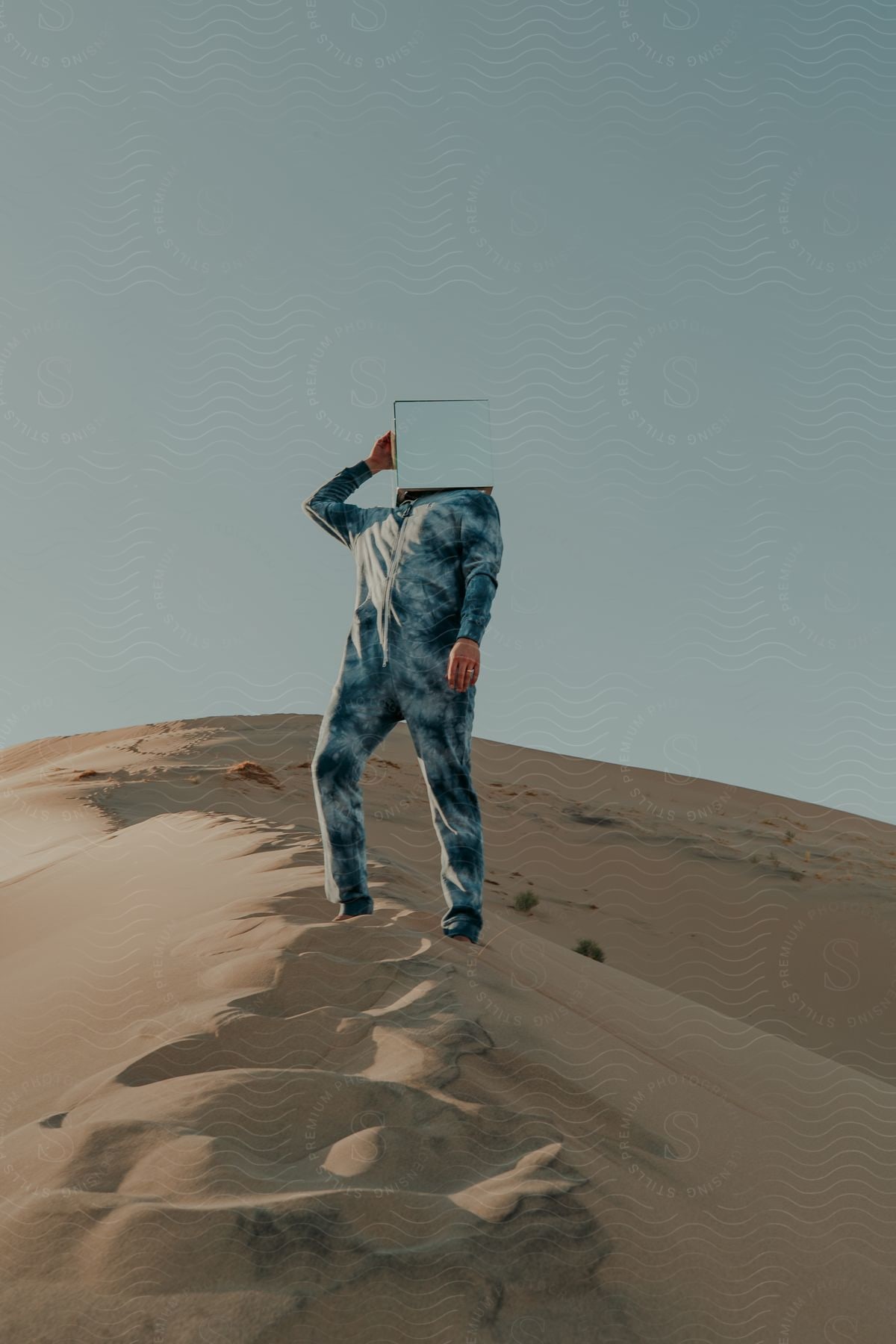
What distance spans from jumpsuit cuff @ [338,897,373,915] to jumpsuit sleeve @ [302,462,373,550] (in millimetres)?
1452

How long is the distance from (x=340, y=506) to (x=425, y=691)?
1044 mm

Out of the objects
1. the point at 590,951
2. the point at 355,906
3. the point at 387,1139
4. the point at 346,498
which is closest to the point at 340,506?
the point at 346,498

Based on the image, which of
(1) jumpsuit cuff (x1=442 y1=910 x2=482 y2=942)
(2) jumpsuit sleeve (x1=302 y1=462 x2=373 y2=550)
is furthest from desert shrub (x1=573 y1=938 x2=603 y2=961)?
(2) jumpsuit sleeve (x1=302 y1=462 x2=373 y2=550)

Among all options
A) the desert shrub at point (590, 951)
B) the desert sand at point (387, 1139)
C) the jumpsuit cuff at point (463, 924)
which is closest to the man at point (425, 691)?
the jumpsuit cuff at point (463, 924)

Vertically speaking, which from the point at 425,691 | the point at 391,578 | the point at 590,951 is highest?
the point at 391,578

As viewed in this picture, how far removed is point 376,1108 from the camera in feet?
8.57

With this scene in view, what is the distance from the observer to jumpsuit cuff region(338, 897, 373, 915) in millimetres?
4078

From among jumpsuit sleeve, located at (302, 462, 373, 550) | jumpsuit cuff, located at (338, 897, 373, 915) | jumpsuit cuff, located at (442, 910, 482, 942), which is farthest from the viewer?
jumpsuit sleeve, located at (302, 462, 373, 550)

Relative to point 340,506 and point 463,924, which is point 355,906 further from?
point 340,506

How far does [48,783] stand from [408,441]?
848 centimetres

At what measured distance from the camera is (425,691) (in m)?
4.04

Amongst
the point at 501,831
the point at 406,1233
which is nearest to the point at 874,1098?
the point at 406,1233

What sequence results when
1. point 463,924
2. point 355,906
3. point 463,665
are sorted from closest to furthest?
point 463,665 < point 463,924 < point 355,906

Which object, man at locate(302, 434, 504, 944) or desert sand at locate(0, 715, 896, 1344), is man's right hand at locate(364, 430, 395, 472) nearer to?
man at locate(302, 434, 504, 944)
